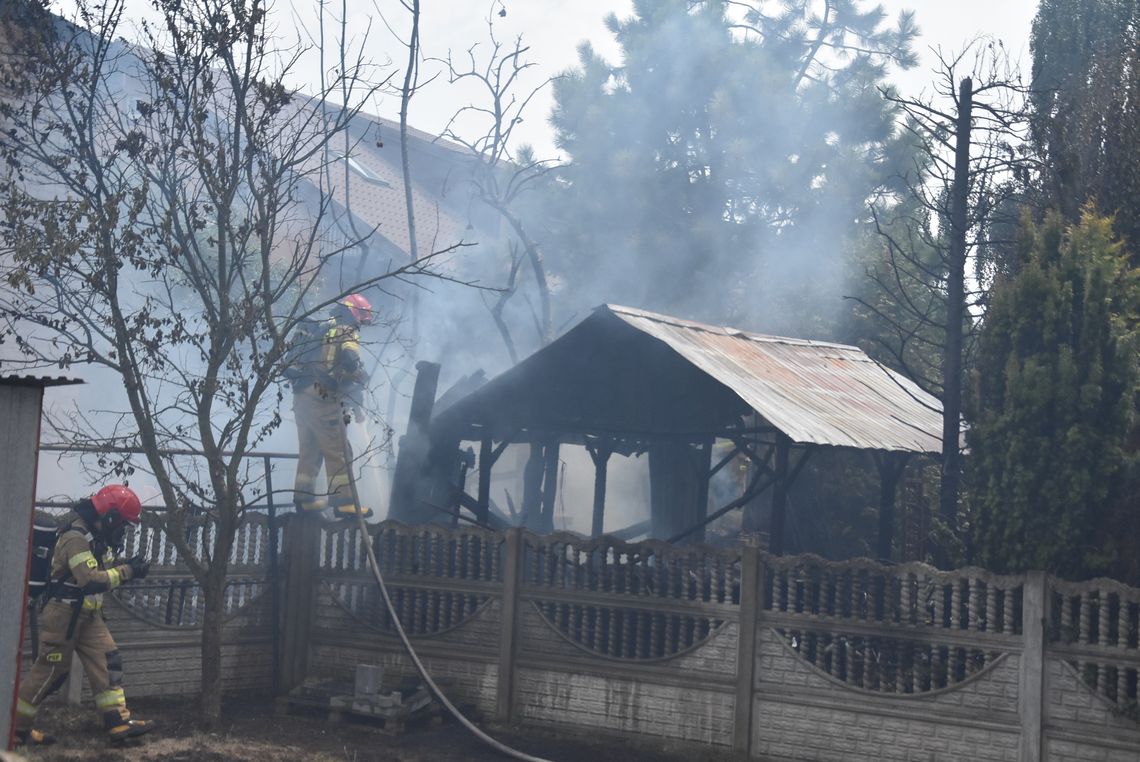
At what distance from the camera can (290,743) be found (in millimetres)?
8438

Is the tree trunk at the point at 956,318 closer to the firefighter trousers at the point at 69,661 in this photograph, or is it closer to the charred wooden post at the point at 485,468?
the charred wooden post at the point at 485,468

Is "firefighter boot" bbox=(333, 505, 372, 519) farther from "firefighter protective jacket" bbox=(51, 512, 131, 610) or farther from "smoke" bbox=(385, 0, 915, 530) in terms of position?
"smoke" bbox=(385, 0, 915, 530)

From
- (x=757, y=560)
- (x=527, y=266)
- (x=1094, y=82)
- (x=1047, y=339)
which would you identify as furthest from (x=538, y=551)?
(x=527, y=266)

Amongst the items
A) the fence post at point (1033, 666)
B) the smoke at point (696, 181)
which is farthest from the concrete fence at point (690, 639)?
the smoke at point (696, 181)

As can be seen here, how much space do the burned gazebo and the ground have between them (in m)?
2.43

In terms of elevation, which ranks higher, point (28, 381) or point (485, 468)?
point (28, 381)

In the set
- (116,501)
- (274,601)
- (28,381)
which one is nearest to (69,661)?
(116,501)

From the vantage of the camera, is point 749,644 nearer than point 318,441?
Yes

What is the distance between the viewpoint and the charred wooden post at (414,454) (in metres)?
11.6

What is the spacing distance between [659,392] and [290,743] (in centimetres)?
497

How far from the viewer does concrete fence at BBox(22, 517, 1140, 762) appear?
7.57 metres

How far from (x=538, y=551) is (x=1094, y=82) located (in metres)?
9.10

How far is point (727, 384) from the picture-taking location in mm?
9734

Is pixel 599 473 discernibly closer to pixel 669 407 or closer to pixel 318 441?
pixel 669 407
